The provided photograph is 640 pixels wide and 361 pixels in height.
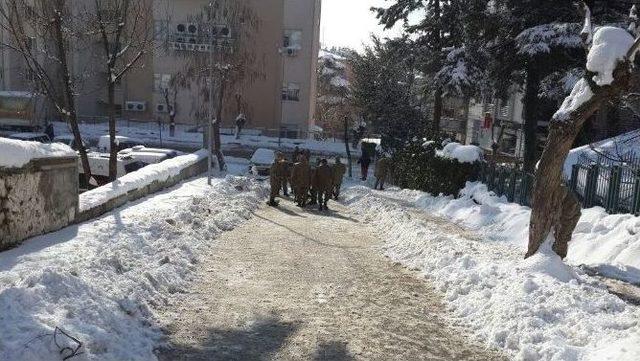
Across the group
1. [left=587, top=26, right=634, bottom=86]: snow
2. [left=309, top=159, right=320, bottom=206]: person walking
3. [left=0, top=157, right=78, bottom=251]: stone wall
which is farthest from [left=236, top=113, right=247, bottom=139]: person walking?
[left=587, top=26, right=634, bottom=86]: snow

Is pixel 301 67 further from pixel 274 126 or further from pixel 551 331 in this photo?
pixel 551 331

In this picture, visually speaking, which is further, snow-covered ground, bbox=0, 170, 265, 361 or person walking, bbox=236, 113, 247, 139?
person walking, bbox=236, 113, 247, 139

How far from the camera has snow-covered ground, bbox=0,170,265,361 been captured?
5.02 metres

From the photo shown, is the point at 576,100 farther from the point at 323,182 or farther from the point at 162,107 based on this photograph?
the point at 162,107

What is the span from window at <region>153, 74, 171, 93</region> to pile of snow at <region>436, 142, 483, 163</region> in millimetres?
27164

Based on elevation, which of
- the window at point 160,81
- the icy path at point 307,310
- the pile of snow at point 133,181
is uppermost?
the window at point 160,81

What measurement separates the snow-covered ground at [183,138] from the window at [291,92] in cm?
349

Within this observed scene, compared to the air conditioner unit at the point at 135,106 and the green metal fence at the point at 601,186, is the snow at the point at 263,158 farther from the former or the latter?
the air conditioner unit at the point at 135,106

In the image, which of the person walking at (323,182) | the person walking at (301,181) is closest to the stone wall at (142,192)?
the person walking at (301,181)

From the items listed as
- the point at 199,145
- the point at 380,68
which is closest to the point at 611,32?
the point at 380,68

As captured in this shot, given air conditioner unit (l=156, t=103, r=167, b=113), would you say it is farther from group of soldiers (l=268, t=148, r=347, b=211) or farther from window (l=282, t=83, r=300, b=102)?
group of soldiers (l=268, t=148, r=347, b=211)

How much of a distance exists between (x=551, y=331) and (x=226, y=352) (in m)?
3.33

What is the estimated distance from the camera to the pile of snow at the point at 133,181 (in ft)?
34.8

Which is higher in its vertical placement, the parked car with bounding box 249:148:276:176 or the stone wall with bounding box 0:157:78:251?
the stone wall with bounding box 0:157:78:251
